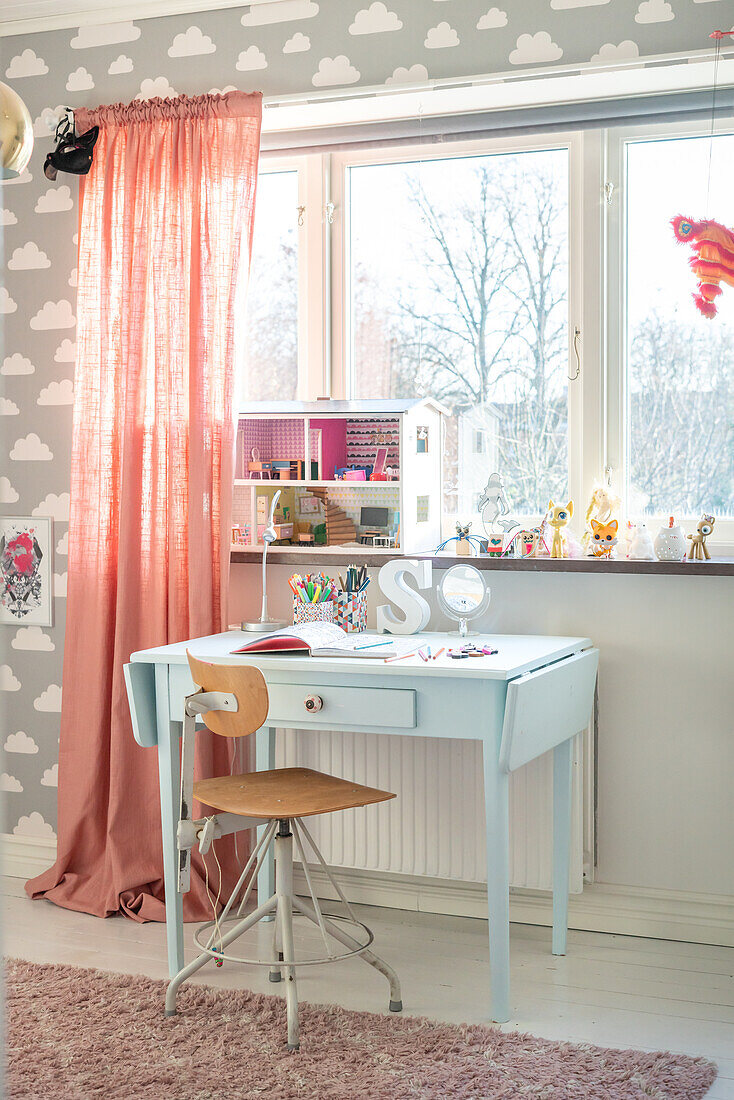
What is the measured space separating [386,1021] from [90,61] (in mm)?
2729

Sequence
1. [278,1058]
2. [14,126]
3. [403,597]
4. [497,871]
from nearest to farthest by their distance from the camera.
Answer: [14,126] < [278,1058] < [497,871] < [403,597]

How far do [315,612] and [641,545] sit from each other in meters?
0.87

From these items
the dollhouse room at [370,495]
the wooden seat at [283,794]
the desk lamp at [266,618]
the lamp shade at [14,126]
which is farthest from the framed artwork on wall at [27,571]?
the lamp shade at [14,126]

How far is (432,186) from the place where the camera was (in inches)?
122

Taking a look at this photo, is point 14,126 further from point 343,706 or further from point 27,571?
point 27,571

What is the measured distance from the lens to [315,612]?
9.14 feet

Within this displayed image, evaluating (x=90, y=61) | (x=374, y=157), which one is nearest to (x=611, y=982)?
(x=374, y=157)


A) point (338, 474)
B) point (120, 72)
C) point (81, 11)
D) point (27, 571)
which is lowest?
point (27, 571)

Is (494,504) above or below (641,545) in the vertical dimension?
above

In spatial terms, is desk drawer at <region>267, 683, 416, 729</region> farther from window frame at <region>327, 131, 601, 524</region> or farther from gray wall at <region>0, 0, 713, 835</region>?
window frame at <region>327, 131, 601, 524</region>

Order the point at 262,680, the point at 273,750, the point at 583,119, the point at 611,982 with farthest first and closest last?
1. the point at 273,750
2. the point at 583,119
3. the point at 611,982
4. the point at 262,680

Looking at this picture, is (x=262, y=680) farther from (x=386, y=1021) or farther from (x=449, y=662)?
(x=386, y=1021)

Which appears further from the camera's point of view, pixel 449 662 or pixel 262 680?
pixel 449 662

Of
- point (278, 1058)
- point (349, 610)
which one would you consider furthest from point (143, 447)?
point (278, 1058)
